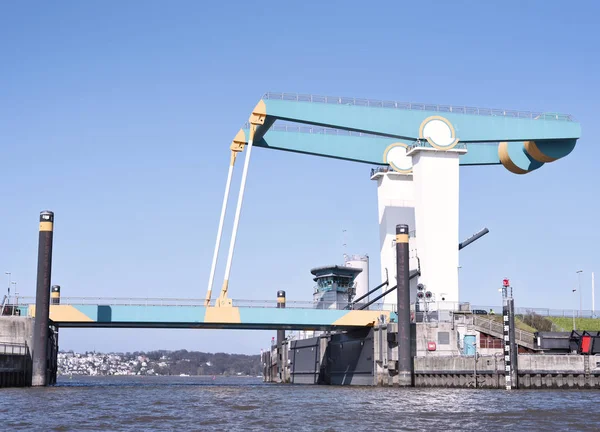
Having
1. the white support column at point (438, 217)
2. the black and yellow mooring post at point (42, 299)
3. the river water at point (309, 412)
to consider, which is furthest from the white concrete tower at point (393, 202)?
the black and yellow mooring post at point (42, 299)

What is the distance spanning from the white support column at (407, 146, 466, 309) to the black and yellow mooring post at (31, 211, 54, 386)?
77.0 feet

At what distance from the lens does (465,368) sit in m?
51.1

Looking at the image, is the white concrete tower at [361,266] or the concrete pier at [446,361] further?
the white concrete tower at [361,266]

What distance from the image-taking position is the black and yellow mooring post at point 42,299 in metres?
49.8

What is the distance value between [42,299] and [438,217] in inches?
1000

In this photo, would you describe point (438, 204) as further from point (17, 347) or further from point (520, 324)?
point (17, 347)

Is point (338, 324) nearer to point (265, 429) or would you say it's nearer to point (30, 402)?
point (30, 402)

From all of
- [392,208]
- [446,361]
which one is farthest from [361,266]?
[446,361]

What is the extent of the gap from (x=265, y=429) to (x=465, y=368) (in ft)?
83.7

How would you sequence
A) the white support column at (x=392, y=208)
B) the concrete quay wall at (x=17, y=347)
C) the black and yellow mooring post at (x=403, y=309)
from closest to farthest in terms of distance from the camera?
the concrete quay wall at (x=17, y=347) < the black and yellow mooring post at (x=403, y=309) < the white support column at (x=392, y=208)

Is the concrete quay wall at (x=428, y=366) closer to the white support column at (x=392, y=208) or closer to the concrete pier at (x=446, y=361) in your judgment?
the concrete pier at (x=446, y=361)

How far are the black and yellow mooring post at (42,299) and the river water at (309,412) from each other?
203 inches

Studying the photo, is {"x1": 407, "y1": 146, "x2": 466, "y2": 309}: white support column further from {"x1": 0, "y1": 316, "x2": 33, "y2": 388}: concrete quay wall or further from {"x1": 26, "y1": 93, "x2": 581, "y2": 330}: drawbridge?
{"x1": 0, "y1": 316, "x2": 33, "y2": 388}: concrete quay wall

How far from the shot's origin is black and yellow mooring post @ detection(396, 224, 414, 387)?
2068 inches
